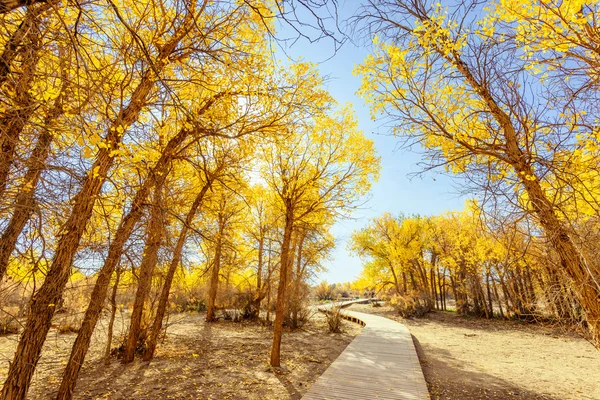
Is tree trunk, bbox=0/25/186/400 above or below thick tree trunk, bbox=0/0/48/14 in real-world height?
below

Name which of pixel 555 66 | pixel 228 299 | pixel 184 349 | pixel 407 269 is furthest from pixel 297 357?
pixel 407 269

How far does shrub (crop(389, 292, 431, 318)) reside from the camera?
19.2 metres

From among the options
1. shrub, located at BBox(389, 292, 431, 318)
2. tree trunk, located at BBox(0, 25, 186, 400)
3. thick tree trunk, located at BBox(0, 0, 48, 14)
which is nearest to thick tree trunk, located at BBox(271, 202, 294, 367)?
tree trunk, located at BBox(0, 25, 186, 400)

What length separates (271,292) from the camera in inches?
603

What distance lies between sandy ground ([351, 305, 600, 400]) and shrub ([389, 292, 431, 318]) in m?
3.97

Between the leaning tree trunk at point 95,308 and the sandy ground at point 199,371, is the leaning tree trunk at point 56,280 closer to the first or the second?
the sandy ground at point 199,371

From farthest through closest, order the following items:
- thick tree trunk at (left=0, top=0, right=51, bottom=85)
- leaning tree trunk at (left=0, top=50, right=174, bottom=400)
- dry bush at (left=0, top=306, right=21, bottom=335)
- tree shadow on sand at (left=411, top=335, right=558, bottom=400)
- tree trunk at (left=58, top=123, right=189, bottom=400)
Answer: tree shadow on sand at (left=411, top=335, right=558, bottom=400)
tree trunk at (left=58, top=123, right=189, bottom=400)
leaning tree trunk at (left=0, top=50, right=174, bottom=400)
dry bush at (left=0, top=306, right=21, bottom=335)
thick tree trunk at (left=0, top=0, right=51, bottom=85)

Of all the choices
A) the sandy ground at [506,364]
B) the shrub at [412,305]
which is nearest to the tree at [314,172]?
the sandy ground at [506,364]

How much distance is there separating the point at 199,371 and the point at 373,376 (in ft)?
13.2

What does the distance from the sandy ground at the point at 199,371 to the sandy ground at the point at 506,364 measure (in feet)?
9.89

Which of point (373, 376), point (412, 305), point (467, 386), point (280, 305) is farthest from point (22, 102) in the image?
point (412, 305)

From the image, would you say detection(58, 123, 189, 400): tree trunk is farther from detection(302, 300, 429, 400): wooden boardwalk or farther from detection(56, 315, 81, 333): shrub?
detection(302, 300, 429, 400): wooden boardwalk

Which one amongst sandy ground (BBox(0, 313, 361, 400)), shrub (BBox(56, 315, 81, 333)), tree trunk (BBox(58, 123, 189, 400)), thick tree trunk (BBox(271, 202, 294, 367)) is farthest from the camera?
thick tree trunk (BBox(271, 202, 294, 367))

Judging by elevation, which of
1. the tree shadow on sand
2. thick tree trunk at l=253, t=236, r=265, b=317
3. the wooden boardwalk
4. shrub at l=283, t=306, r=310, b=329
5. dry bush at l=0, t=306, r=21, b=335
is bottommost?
the tree shadow on sand
